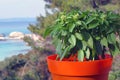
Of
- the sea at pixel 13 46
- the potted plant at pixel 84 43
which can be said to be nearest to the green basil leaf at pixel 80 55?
the potted plant at pixel 84 43

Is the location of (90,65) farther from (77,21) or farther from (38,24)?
(38,24)

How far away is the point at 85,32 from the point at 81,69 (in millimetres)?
145

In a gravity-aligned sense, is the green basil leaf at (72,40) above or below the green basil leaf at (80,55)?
above

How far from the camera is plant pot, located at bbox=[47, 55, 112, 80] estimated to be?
1.28m

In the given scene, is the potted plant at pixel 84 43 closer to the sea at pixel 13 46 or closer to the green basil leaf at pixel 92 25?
the green basil leaf at pixel 92 25

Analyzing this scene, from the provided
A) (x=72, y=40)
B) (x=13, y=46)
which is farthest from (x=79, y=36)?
(x=13, y=46)

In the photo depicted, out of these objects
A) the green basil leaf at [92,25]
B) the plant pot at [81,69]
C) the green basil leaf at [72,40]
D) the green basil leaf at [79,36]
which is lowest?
the plant pot at [81,69]

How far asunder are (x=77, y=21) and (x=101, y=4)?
503 centimetres

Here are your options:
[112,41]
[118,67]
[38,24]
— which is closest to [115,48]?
[112,41]

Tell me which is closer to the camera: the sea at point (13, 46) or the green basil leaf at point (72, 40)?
the green basil leaf at point (72, 40)

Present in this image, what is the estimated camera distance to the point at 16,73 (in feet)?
21.4

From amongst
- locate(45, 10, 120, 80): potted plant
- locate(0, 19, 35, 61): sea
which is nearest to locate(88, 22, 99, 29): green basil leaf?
locate(45, 10, 120, 80): potted plant

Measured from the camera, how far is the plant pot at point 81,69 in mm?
1277

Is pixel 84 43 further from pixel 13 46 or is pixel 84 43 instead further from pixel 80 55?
pixel 13 46
